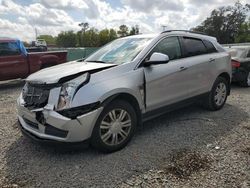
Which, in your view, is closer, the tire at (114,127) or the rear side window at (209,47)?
the tire at (114,127)

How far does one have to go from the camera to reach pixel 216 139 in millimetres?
4441

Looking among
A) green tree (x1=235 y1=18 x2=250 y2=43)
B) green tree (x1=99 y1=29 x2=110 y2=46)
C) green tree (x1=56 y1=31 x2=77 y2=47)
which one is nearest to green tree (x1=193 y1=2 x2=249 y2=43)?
green tree (x1=235 y1=18 x2=250 y2=43)

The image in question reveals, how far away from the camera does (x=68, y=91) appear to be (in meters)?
3.58

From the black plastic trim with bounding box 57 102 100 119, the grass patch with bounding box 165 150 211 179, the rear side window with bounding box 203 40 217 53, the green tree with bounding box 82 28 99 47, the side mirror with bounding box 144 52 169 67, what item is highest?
the green tree with bounding box 82 28 99 47

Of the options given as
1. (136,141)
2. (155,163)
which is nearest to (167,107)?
(136,141)

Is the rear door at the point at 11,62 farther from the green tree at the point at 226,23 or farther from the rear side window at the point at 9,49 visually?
the green tree at the point at 226,23

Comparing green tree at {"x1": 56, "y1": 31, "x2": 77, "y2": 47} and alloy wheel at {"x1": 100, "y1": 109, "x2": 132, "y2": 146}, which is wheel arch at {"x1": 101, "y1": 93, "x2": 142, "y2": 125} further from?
green tree at {"x1": 56, "y1": 31, "x2": 77, "y2": 47}

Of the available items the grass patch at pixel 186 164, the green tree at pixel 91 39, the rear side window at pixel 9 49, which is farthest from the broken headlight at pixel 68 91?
the green tree at pixel 91 39

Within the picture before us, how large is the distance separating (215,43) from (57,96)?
3.94 metres

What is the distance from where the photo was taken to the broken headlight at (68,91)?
3.52m

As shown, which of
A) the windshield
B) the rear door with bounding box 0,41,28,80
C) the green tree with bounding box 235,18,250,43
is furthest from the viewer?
the green tree with bounding box 235,18,250,43

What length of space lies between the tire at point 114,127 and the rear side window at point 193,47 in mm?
1878

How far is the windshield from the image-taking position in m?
4.46

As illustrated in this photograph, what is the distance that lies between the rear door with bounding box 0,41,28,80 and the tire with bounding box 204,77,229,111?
23.9 feet
